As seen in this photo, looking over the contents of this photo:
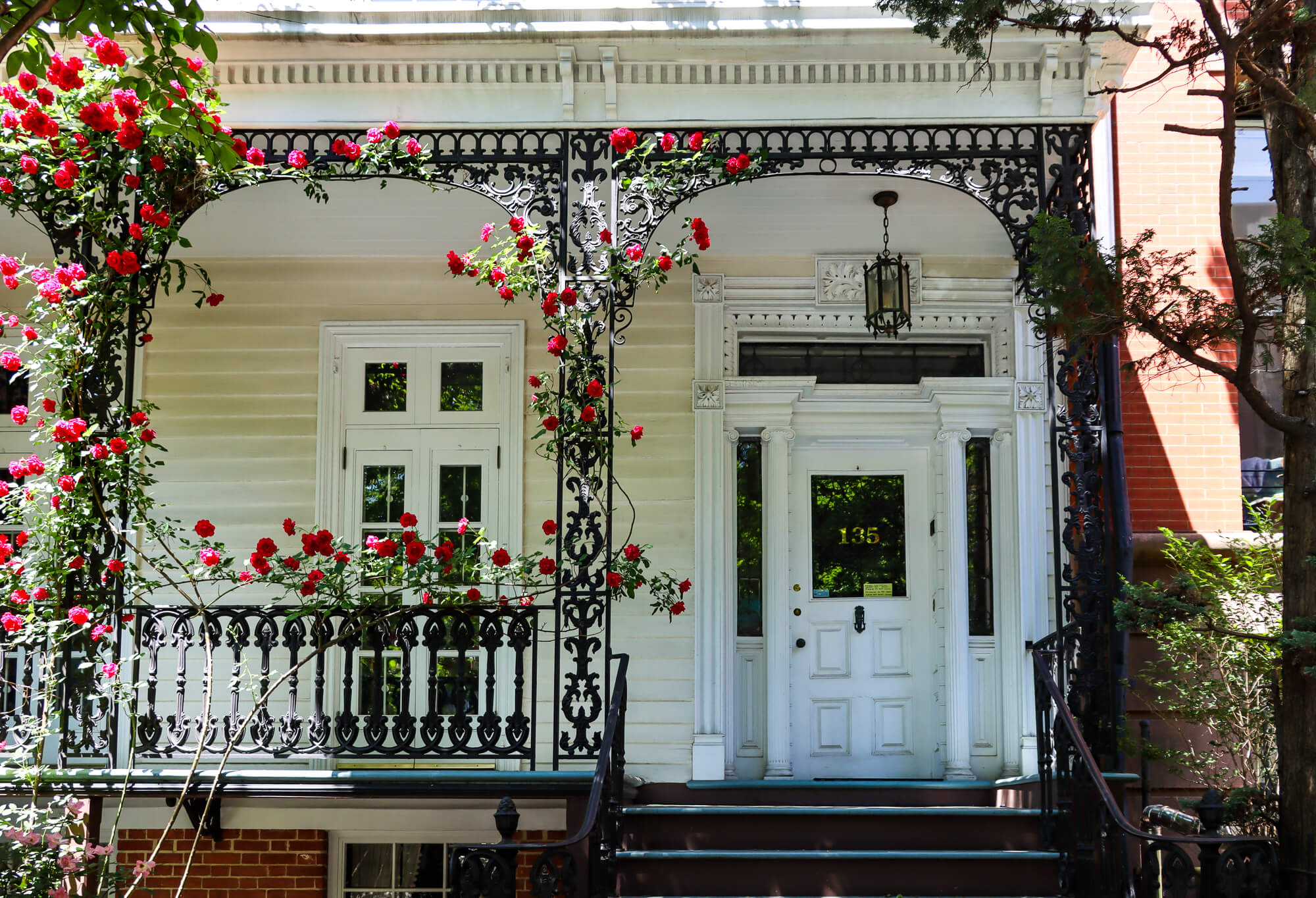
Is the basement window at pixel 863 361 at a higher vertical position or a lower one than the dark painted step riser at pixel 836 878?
higher

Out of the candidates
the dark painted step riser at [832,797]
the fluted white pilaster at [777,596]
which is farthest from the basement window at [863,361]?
the dark painted step riser at [832,797]

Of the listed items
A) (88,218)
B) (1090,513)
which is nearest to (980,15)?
(1090,513)

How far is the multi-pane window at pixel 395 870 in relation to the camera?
270 inches

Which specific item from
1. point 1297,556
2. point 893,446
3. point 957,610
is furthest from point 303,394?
point 1297,556

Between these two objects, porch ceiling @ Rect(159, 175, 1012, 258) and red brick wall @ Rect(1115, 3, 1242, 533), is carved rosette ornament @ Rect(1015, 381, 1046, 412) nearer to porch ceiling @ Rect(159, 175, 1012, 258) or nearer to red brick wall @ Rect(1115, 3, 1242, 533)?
red brick wall @ Rect(1115, 3, 1242, 533)

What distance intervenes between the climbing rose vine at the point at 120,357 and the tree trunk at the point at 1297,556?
233 centimetres

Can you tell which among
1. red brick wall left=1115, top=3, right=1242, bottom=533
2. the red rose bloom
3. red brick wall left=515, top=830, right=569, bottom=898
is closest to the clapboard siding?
red brick wall left=515, top=830, right=569, bottom=898

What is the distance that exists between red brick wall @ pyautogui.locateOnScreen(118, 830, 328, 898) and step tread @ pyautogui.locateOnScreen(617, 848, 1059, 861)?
2.29 meters

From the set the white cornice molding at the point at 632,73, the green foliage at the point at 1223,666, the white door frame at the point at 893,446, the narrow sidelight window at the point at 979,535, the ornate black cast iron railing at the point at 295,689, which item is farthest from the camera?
the narrow sidelight window at the point at 979,535

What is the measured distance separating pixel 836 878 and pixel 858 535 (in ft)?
8.09

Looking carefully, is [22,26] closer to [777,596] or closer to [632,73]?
[632,73]

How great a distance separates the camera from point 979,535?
7199 mm

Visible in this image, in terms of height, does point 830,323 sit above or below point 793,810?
above

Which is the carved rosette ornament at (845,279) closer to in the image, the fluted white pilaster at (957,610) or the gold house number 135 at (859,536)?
the fluted white pilaster at (957,610)
